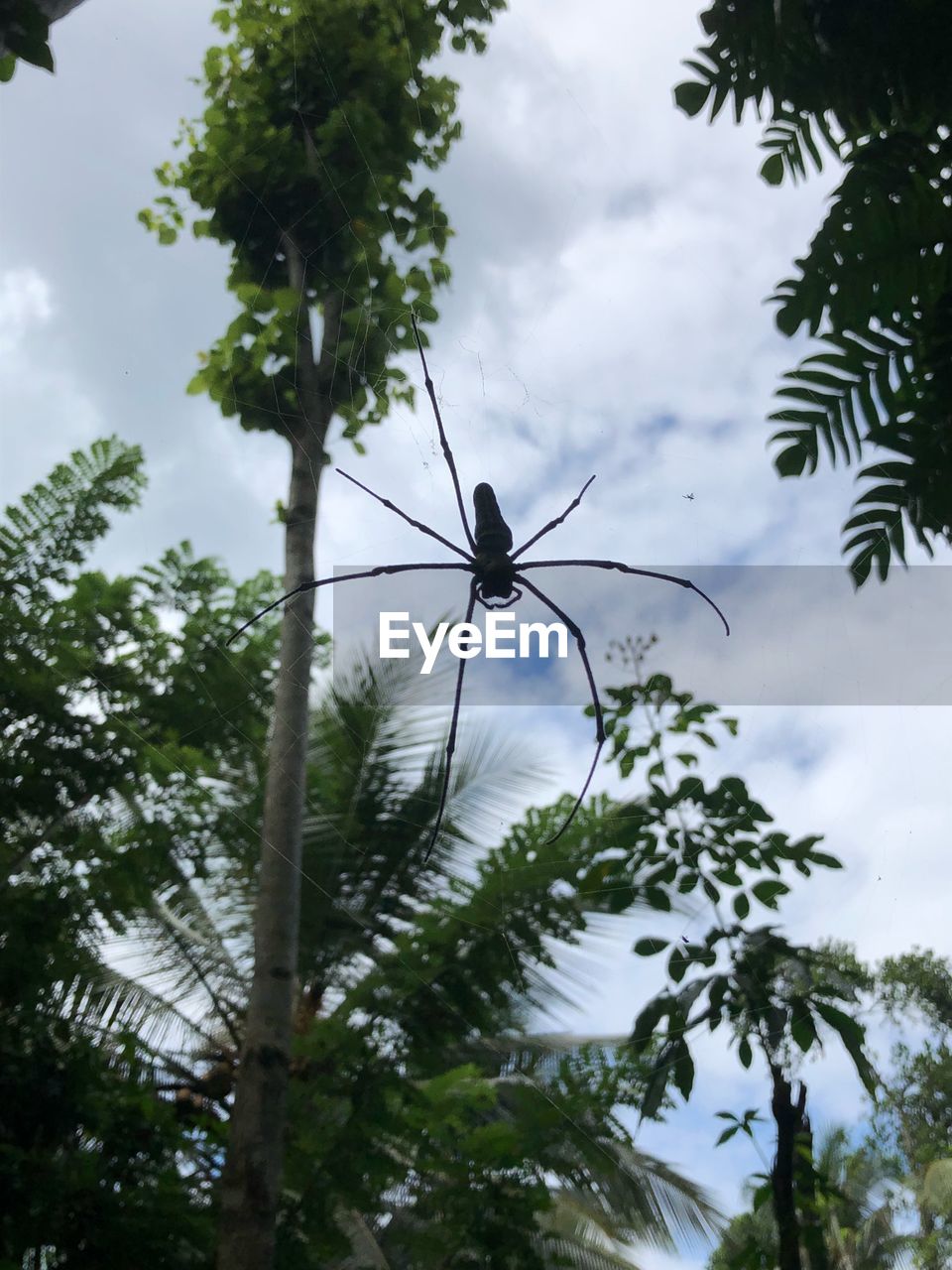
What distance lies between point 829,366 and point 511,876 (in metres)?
2.64

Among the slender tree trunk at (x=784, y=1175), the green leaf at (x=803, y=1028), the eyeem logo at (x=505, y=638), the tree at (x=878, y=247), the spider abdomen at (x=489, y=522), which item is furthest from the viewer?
the eyeem logo at (x=505, y=638)

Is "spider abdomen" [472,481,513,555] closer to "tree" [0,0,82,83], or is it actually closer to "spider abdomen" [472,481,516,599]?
"spider abdomen" [472,481,516,599]

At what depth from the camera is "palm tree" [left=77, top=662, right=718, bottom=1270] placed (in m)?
3.38

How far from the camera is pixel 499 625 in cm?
290

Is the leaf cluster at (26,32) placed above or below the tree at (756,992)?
above

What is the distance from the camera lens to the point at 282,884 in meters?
3.55

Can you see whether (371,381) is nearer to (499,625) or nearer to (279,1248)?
(499,625)

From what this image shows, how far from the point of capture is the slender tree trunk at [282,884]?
3.02 meters

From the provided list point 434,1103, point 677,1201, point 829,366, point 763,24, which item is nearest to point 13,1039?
point 434,1103

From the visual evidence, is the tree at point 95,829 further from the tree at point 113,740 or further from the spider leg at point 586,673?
the spider leg at point 586,673

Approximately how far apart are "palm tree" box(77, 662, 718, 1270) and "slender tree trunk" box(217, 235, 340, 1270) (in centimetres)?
23

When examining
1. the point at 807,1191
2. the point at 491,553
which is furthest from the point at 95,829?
the point at 807,1191

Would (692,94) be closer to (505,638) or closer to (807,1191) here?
(505,638)

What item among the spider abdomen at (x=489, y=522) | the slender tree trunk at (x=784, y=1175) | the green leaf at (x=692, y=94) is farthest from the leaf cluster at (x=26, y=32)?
the slender tree trunk at (x=784, y=1175)
